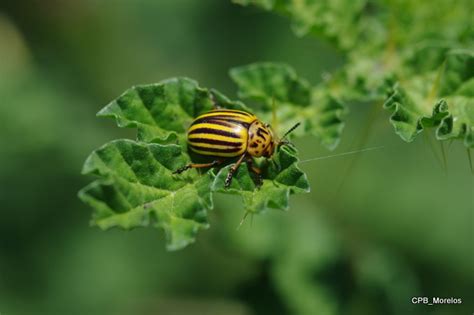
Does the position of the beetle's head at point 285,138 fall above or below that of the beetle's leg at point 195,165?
above

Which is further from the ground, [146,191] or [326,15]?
[326,15]

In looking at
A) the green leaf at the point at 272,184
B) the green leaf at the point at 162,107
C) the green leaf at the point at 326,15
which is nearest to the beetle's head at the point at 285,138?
the green leaf at the point at 272,184

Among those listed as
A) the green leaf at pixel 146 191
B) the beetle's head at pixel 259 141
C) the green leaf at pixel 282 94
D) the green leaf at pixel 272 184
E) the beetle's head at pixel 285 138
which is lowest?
the green leaf at pixel 146 191

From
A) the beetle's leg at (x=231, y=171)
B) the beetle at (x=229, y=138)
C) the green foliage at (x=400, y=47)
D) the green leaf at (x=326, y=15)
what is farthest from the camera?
the green leaf at (x=326, y=15)

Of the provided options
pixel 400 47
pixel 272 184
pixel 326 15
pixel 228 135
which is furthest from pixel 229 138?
pixel 400 47

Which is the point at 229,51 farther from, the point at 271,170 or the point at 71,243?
the point at 271,170

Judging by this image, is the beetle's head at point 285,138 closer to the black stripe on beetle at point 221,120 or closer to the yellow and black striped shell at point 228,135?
the yellow and black striped shell at point 228,135

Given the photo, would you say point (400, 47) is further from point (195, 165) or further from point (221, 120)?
point (195, 165)
